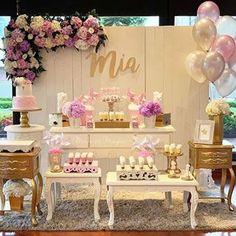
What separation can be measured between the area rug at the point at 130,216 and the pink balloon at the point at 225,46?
166 centimetres

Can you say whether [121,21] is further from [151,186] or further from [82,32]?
[151,186]

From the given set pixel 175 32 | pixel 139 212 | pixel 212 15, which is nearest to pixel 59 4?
pixel 175 32

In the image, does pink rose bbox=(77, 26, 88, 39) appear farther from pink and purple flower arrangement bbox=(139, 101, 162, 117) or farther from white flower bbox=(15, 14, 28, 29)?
pink and purple flower arrangement bbox=(139, 101, 162, 117)

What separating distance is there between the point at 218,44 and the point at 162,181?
1.86 meters

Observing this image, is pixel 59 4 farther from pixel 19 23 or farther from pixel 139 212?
pixel 139 212

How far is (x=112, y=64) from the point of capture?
19.0 feet

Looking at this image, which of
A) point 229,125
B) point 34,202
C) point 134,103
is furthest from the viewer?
point 229,125

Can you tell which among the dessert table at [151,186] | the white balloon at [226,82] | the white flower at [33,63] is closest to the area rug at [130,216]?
the dessert table at [151,186]

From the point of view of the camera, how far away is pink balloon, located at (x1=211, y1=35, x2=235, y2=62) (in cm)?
513

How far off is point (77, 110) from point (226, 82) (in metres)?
1.83

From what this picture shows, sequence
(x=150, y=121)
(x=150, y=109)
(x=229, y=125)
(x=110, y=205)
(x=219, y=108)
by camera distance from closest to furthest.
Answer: (x=110, y=205)
(x=219, y=108)
(x=150, y=109)
(x=150, y=121)
(x=229, y=125)

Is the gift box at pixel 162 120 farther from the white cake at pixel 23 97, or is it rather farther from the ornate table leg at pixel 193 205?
the white cake at pixel 23 97

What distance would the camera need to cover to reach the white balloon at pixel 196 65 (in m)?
5.34

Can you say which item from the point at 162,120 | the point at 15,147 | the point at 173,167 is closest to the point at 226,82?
the point at 162,120
